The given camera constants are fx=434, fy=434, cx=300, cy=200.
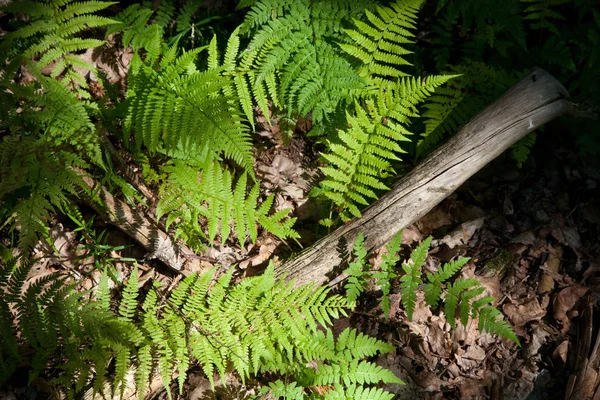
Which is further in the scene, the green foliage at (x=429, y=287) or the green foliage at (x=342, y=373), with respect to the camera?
the green foliage at (x=429, y=287)

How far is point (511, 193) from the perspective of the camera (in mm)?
4051

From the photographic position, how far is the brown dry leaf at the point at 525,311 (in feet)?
11.6

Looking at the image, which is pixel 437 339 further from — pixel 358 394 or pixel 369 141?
pixel 369 141

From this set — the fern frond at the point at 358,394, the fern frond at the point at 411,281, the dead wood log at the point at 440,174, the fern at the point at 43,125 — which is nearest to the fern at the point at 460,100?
the dead wood log at the point at 440,174

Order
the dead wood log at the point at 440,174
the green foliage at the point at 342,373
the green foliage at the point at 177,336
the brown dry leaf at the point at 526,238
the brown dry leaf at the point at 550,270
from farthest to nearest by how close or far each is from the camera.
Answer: the brown dry leaf at the point at 526,238 → the brown dry leaf at the point at 550,270 → the dead wood log at the point at 440,174 → the green foliage at the point at 342,373 → the green foliage at the point at 177,336

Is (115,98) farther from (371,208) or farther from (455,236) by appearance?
(455,236)

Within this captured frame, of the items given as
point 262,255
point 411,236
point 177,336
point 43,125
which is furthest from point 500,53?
point 43,125

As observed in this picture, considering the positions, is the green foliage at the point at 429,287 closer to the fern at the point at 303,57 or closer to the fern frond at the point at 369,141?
the fern frond at the point at 369,141

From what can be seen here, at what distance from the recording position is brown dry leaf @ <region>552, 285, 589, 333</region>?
3.50 m

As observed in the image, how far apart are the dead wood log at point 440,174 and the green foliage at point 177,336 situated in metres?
0.34

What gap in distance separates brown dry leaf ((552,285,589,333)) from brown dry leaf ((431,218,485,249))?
2.72ft

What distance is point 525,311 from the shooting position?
11.7 feet

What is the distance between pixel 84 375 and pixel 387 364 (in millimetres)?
2132

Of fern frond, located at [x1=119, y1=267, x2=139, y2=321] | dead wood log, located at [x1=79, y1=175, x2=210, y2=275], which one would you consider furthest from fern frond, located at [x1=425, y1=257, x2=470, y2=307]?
fern frond, located at [x1=119, y1=267, x2=139, y2=321]
